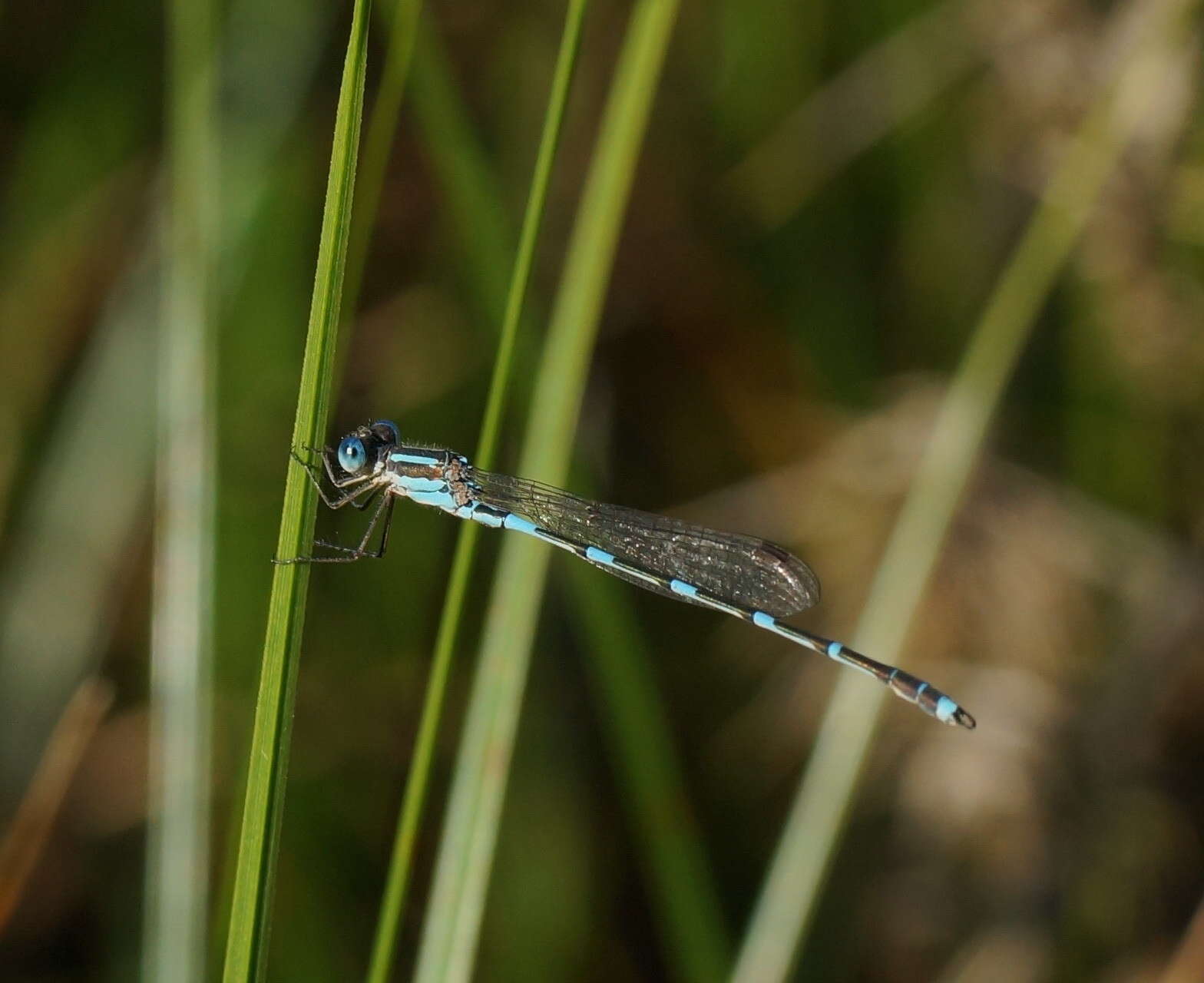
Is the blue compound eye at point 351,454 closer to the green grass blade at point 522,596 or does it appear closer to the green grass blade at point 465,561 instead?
the green grass blade at point 522,596

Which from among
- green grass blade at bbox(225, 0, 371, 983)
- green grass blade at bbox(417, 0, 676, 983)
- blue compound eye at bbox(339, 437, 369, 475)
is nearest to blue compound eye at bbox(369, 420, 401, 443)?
blue compound eye at bbox(339, 437, 369, 475)

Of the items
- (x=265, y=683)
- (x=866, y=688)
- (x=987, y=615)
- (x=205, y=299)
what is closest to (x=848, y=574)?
(x=987, y=615)

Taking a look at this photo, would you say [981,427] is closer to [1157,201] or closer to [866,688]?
[866,688]

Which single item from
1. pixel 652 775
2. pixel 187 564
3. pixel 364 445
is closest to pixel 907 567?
pixel 652 775

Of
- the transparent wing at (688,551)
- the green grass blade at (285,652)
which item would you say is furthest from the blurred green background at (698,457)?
the green grass blade at (285,652)

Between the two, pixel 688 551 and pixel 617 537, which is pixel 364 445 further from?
pixel 688 551
